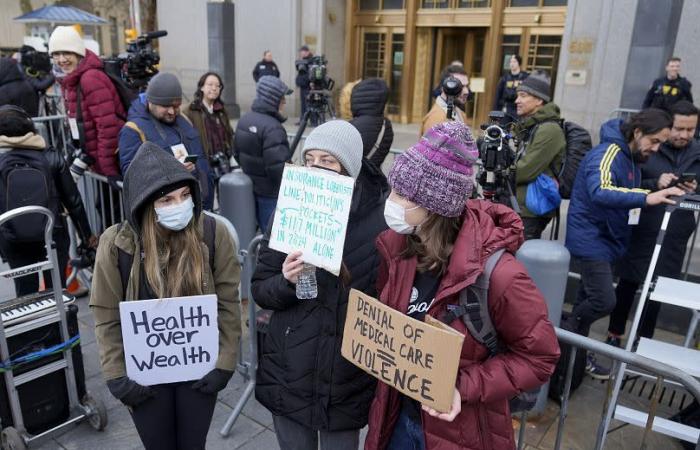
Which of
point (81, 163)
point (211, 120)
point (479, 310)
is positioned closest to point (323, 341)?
point (479, 310)

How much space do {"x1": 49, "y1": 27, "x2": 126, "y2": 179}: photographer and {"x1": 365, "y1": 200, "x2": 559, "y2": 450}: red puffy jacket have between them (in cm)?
400

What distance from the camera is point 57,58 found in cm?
530

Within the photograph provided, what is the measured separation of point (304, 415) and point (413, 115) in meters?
14.4

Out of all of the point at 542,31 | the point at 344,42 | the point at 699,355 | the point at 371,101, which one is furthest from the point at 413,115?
the point at 699,355

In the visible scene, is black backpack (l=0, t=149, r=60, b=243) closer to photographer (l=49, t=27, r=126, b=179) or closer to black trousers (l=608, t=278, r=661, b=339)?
photographer (l=49, t=27, r=126, b=179)

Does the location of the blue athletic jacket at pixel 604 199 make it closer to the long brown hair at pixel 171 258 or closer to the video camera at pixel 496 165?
the video camera at pixel 496 165

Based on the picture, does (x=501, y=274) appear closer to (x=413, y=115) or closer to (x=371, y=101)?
(x=371, y=101)

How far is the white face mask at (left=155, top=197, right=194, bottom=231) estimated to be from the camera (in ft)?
7.65

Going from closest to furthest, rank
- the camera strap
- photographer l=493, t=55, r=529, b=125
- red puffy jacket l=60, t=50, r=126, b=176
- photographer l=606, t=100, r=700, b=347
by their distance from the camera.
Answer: photographer l=606, t=100, r=700, b=347
the camera strap
red puffy jacket l=60, t=50, r=126, b=176
photographer l=493, t=55, r=529, b=125

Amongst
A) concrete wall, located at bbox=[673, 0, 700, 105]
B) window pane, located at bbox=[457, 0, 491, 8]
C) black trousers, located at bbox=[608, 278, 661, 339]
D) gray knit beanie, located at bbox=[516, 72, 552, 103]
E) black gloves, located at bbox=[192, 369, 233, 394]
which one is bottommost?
black trousers, located at bbox=[608, 278, 661, 339]

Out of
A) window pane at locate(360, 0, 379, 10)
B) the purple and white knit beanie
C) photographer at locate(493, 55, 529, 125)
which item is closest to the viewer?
the purple and white knit beanie

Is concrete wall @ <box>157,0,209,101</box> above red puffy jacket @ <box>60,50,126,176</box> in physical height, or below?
above

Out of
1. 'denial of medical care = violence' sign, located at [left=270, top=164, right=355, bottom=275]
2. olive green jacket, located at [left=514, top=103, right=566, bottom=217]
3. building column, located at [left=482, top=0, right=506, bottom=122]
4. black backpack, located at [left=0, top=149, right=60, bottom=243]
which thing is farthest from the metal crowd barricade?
building column, located at [left=482, top=0, right=506, bottom=122]

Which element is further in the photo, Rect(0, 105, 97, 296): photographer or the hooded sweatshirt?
Rect(0, 105, 97, 296): photographer
